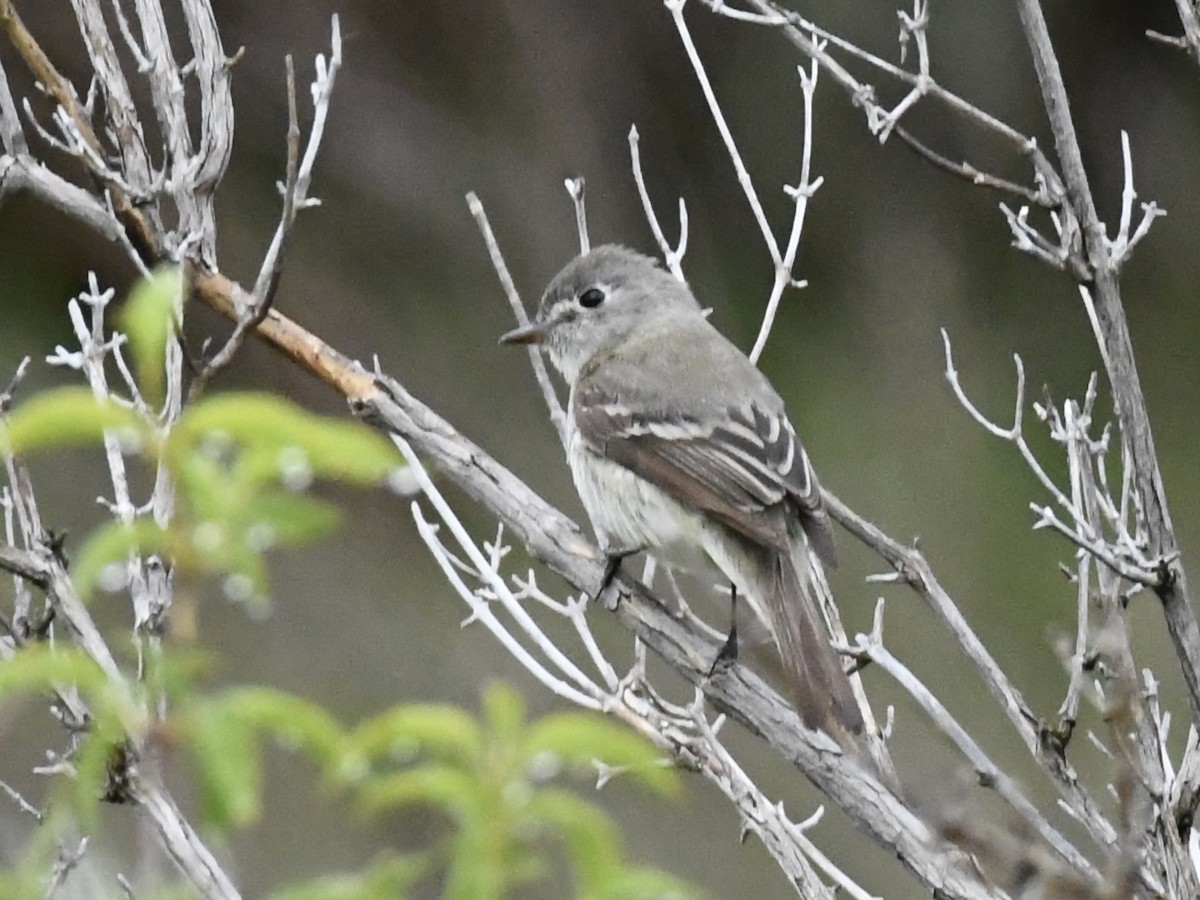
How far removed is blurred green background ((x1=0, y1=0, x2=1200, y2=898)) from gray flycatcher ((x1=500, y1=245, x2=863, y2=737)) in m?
2.09

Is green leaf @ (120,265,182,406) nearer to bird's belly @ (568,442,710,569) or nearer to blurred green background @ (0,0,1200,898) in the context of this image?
bird's belly @ (568,442,710,569)

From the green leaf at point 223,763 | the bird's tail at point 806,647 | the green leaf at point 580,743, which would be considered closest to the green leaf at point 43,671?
the green leaf at point 223,763

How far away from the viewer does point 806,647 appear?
2977 mm

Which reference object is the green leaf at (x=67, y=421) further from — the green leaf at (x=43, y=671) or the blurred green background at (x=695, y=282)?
the blurred green background at (x=695, y=282)

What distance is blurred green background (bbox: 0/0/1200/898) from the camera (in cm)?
622

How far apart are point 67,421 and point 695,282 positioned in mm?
5442

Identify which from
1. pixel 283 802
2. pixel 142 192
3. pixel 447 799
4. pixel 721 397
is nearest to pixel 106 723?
pixel 447 799

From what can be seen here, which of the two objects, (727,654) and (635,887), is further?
(727,654)

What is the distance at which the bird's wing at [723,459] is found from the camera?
11.2 feet

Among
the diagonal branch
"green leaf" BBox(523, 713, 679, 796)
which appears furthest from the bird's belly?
"green leaf" BBox(523, 713, 679, 796)

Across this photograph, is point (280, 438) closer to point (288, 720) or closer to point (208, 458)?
point (208, 458)

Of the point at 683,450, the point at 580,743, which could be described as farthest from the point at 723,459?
the point at 580,743

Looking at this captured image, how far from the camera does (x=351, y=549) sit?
6660 millimetres

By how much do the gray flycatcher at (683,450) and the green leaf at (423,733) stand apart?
4.76ft
